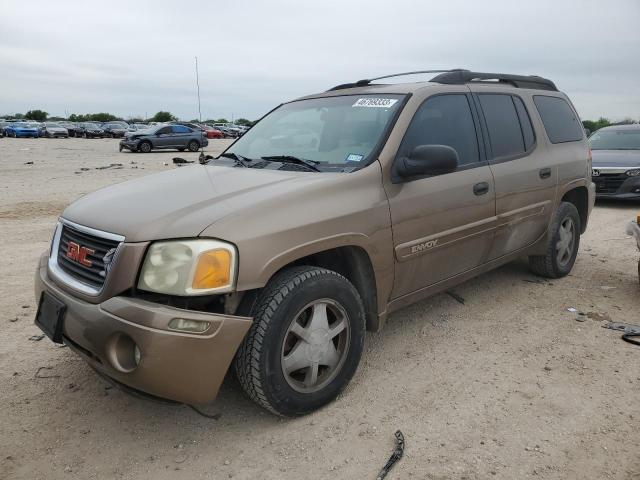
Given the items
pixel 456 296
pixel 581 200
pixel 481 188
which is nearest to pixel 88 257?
pixel 481 188

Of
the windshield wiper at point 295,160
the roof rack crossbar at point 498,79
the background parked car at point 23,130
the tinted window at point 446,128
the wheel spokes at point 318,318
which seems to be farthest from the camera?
the background parked car at point 23,130

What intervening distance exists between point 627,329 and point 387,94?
2508 mm

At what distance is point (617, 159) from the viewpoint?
9.55 m

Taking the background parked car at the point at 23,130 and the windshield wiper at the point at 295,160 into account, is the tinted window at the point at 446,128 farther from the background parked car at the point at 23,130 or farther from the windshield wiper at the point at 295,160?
the background parked car at the point at 23,130

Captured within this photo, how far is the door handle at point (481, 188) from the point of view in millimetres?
3735

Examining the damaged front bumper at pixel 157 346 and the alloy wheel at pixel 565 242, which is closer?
the damaged front bumper at pixel 157 346

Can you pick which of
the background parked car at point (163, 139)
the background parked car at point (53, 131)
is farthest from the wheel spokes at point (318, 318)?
the background parked car at point (53, 131)

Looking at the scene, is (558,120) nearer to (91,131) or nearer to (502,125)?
(502,125)

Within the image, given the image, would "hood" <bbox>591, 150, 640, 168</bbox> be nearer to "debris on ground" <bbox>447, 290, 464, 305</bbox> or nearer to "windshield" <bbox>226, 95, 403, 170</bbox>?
"debris on ground" <bbox>447, 290, 464, 305</bbox>

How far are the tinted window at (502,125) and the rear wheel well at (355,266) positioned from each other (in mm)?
1620

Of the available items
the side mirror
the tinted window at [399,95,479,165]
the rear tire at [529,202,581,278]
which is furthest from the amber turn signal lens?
the rear tire at [529,202,581,278]

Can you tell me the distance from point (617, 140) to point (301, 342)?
10152 mm

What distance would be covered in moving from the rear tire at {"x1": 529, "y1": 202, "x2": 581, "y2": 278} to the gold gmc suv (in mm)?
553

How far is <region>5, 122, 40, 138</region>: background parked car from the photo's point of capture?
42.5 meters
